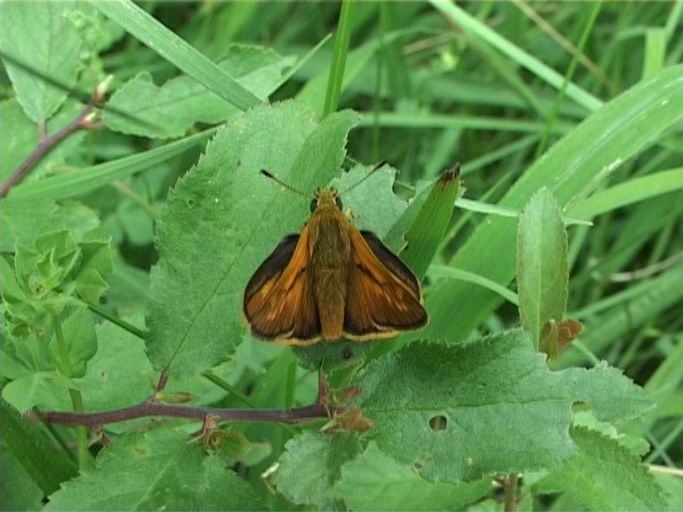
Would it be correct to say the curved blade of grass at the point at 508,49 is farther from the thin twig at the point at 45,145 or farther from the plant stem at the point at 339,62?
the thin twig at the point at 45,145

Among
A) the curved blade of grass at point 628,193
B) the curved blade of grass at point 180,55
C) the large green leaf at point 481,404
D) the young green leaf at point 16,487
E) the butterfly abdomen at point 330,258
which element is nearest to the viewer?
the large green leaf at point 481,404

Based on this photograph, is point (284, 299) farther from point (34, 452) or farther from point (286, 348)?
point (286, 348)

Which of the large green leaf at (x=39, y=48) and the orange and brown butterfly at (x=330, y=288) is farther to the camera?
the large green leaf at (x=39, y=48)

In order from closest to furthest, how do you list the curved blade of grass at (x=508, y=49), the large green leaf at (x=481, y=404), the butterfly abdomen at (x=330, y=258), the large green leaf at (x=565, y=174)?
the large green leaf at (x=481, y=404)
the butterfly abdomen at (x=330, y=258)
the large green leaf at (x=565, y=174)
the curved blade of grass at (x=508, y=49)

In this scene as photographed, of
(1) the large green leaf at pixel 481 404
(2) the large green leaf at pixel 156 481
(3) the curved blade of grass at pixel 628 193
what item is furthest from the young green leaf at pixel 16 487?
(3) the curved blade of grass at pixel 628 193

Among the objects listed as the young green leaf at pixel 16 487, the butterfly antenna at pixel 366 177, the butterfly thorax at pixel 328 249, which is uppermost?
the butterfly antenna at pixel 366 177

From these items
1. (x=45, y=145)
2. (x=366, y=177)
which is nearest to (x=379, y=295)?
(x=366, y=177)

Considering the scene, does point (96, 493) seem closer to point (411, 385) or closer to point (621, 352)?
point (411, 385)
